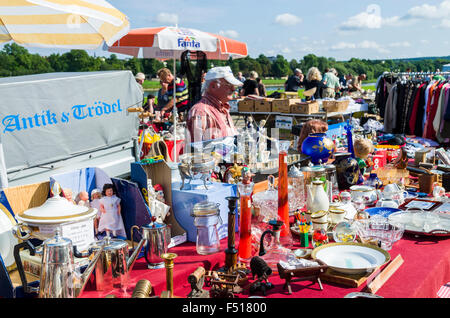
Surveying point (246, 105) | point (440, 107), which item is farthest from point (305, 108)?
point (440, 107)

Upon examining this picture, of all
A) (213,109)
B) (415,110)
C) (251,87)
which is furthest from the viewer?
(251,87)

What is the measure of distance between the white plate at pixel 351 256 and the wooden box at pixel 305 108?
5.56 m

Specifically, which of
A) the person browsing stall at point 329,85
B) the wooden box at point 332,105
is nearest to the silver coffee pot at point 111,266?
the wooden box at point 332,105

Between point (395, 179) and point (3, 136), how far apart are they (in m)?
3.04

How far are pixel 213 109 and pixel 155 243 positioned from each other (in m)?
2.05

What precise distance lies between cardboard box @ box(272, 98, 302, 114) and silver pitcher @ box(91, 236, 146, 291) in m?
6.26

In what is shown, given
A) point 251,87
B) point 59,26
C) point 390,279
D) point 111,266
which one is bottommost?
point 390,279

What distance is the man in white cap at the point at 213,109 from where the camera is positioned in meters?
3.34

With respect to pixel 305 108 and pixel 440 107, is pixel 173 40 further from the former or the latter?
pixel 440 107

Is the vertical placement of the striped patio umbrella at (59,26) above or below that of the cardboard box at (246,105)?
above

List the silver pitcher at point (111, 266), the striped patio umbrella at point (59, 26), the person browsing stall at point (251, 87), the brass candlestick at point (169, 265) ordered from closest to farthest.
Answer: the brass candlestick at point (169, 265) < the silver pitcher at point (111, 266) < the striped patio umbrella at point (59, 26) < the person browsing stall at point (251, 87)

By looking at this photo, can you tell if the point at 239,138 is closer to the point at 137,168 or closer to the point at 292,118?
the point at 137,168

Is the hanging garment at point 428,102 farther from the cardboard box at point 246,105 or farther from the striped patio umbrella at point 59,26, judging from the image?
the striped patio umbrella at point 59,26

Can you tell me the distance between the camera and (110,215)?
1778 millimetres
